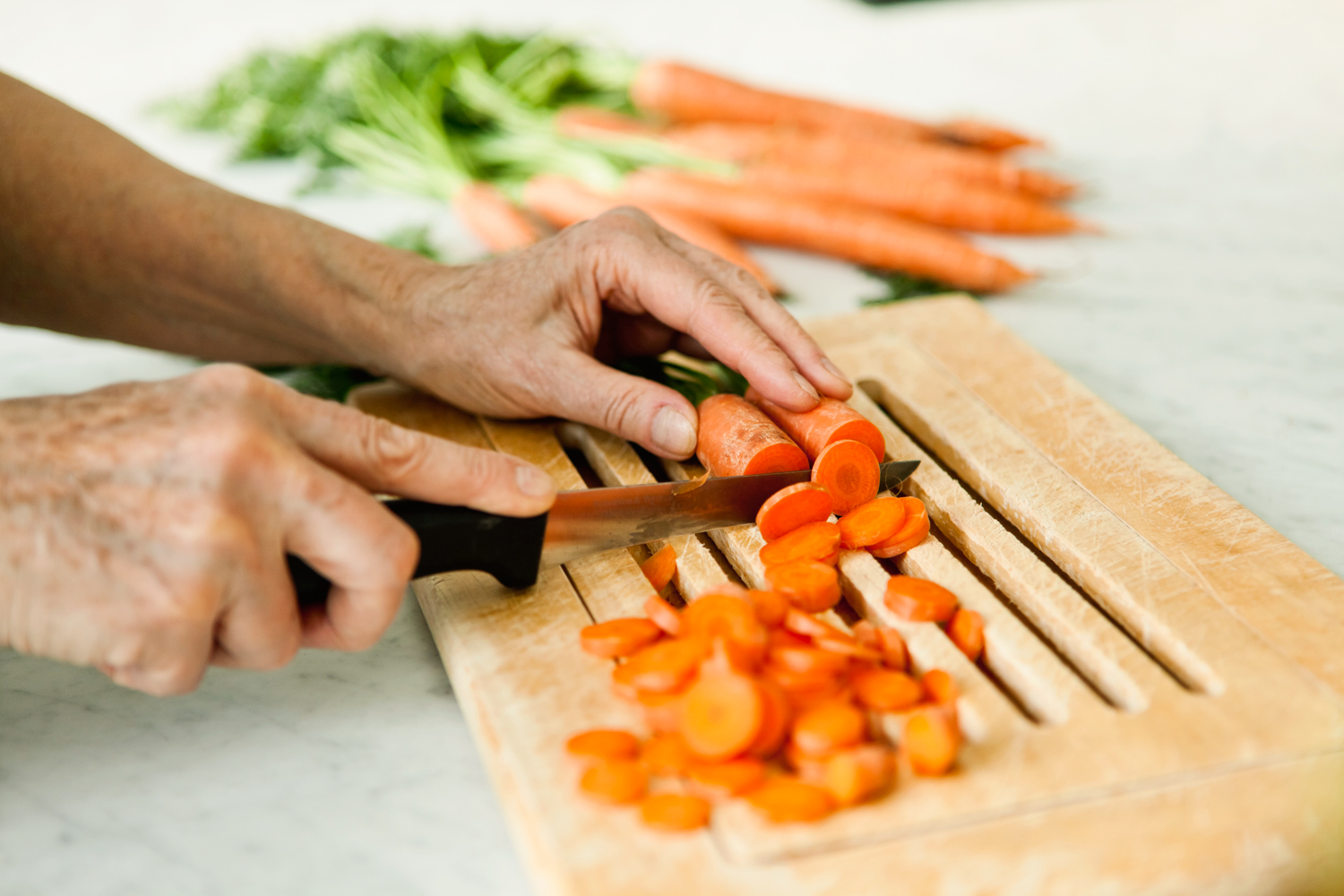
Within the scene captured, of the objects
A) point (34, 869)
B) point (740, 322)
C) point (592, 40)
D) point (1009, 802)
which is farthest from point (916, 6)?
point (34, 869)

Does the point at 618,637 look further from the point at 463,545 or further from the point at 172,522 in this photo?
the point at 172,522

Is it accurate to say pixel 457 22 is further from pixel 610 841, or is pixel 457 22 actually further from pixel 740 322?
pixel 610 841

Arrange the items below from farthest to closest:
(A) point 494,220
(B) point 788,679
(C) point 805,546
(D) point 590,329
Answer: (A) point 494,220 < (D) point 590,329 < (C) point 805,546 < (B) point 788,679

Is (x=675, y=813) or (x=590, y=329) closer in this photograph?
(x=675, y=813)

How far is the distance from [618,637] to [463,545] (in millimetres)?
216

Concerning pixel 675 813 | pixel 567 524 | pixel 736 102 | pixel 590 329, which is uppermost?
pixel 736 102

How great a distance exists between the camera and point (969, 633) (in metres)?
1.29

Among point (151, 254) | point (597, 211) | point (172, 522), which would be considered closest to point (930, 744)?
point (172, 522)

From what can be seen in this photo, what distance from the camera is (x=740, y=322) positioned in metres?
1.62

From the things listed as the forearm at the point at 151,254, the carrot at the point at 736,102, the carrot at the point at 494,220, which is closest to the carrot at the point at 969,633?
the forearm at the point at 151,254

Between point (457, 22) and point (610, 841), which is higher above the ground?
point (457, 22)

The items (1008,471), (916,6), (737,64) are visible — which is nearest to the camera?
(1008,471)

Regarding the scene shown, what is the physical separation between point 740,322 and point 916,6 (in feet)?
11.2

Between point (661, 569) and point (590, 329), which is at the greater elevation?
point (590, 329)
